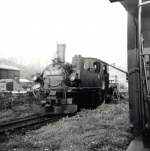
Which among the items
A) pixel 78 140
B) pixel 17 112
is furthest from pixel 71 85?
pixel 78 140

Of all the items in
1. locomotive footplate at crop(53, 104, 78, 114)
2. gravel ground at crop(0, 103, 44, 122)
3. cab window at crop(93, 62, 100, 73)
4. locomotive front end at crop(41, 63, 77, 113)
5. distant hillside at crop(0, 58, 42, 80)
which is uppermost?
distant hillside at crop(0, 58, 42, 80)

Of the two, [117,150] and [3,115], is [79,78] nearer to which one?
[3,115]

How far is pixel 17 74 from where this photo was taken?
44.4 m

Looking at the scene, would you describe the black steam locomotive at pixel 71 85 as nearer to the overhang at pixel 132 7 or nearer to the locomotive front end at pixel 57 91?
the locomotive front end at pixel 57 91

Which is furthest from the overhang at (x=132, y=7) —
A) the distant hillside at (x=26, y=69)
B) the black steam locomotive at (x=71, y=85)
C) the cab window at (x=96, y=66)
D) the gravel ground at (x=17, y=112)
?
the distant hillside at (x=26, y=69)

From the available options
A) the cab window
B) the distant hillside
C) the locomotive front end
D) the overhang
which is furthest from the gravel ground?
the distant hillside

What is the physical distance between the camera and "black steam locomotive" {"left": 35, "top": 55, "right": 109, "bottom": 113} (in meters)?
11.4

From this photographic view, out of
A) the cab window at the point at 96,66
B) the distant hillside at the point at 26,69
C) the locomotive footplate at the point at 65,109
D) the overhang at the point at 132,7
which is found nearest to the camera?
the overhang at the point at 132,7

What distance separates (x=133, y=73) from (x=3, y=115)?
894 cm

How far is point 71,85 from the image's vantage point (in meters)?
11.9

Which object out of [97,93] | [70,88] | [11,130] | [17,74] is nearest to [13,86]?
[17,74]

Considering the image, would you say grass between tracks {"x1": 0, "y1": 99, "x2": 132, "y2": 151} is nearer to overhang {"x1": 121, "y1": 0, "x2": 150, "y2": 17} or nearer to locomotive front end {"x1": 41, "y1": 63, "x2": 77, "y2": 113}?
overhang {"x1": 121, "y1": 0, "x2": 150, "y2": 17}

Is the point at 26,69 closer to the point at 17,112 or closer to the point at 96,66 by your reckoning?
the point at 96,66

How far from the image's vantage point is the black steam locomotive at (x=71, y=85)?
11.4 metres
